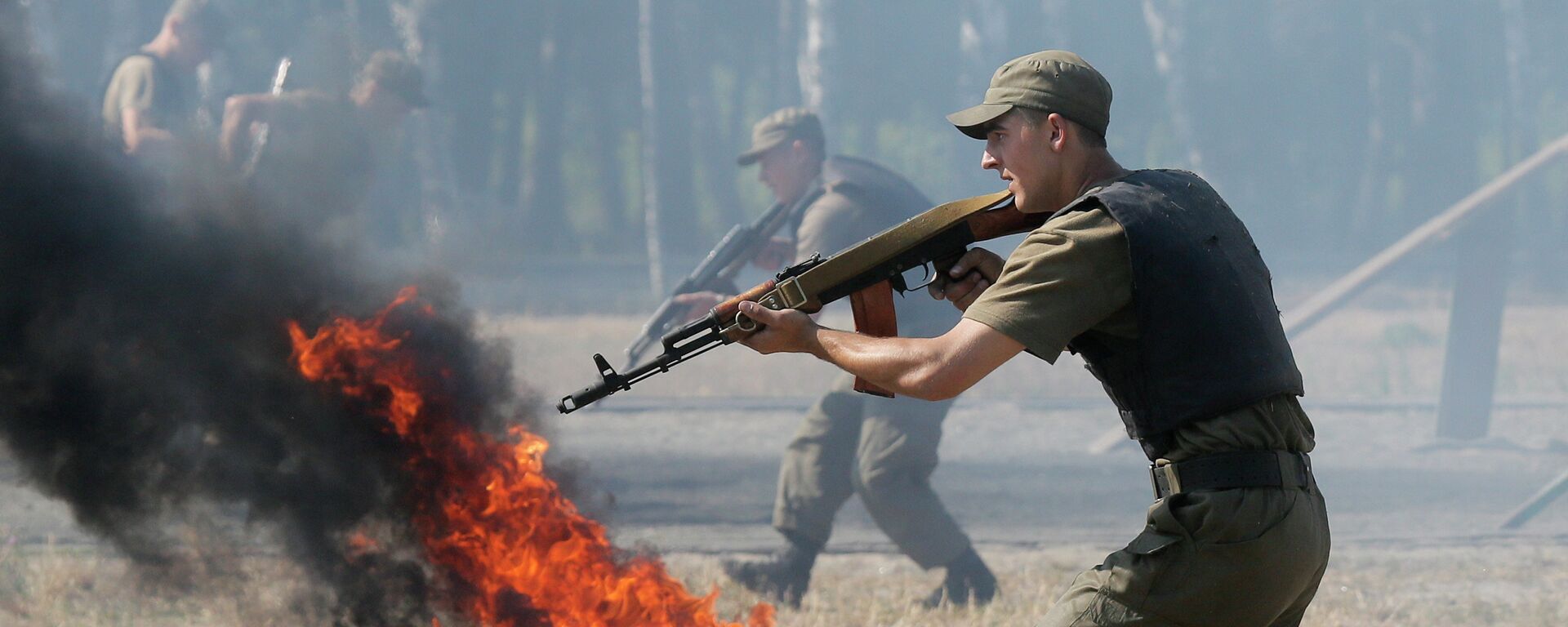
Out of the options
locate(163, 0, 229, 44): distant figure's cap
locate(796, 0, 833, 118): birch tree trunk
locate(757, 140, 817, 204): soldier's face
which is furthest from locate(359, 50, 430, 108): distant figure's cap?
locate(796, 0, 833, 118): birch tree trunk

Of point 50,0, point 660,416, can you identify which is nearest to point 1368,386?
point 660,416

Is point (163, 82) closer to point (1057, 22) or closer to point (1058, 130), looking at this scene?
point (1058, 130)

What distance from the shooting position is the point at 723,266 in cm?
744

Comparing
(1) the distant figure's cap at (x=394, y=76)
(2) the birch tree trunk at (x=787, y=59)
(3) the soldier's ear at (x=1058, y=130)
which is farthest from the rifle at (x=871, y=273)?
(2) the birch tree trunk at (x=787, y=59)

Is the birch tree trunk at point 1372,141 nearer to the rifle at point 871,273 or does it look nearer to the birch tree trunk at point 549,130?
the birch tree trunk at point 549,130

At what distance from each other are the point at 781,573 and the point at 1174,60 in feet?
78.7

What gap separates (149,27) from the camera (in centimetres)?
2533

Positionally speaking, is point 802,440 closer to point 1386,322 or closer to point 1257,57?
point 1386,322

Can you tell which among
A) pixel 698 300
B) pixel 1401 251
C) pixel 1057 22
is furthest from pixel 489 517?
pixel 1057 22

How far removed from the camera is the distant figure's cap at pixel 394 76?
700cm

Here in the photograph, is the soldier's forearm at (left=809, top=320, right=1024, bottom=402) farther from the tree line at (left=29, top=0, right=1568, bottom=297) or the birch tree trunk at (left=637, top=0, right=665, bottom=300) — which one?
the tree line at (left=29, top=0, right=1568, bottom=297)

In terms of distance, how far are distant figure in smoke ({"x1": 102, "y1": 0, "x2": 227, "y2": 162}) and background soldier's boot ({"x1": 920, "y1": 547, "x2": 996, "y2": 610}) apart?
3800mm

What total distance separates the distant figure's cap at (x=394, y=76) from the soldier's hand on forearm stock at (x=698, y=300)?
5.32 feet

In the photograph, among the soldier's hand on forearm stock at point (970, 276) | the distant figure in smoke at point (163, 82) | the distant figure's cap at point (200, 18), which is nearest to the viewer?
the soldier's hand on forearm stock at point (970, 276)
